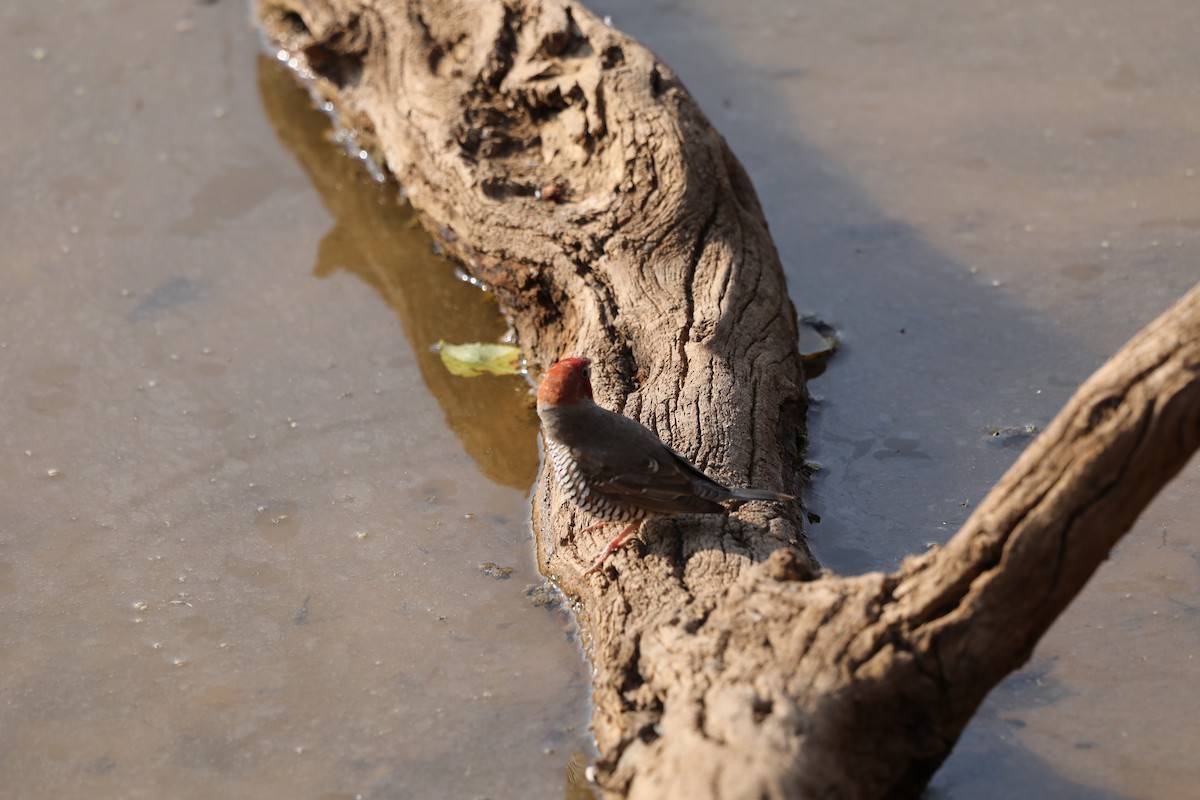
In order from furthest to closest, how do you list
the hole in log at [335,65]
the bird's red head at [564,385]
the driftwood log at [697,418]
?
the hole in log at [335,65], the bird's red head at [564,385], the driftwood log at [697,418]

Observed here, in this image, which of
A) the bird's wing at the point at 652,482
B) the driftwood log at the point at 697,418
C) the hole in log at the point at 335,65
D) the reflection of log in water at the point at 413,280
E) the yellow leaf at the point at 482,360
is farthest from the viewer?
the hole in log at the point at 335,65

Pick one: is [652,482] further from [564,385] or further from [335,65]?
[335,65]

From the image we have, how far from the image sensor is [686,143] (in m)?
5.20

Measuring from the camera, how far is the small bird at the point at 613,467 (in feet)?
12.3

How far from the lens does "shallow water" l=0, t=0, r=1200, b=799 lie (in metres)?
3.96

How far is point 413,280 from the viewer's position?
251 inches

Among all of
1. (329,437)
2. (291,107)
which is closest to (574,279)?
(329,437)

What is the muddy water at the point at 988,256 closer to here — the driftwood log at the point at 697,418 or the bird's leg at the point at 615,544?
the driftwood log at the point at 697,418

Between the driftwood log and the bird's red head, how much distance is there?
49cm

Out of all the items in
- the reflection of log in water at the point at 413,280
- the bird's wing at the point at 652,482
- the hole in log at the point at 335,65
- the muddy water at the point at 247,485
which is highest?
the hole in log at the point at 335,65

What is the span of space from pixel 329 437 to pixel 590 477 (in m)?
1.90

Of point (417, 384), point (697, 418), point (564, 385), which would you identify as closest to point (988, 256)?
point (697, 418)

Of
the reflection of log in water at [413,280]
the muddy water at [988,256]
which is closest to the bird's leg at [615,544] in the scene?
the muddy water at [988,256]

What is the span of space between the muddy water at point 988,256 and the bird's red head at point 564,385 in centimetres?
130
